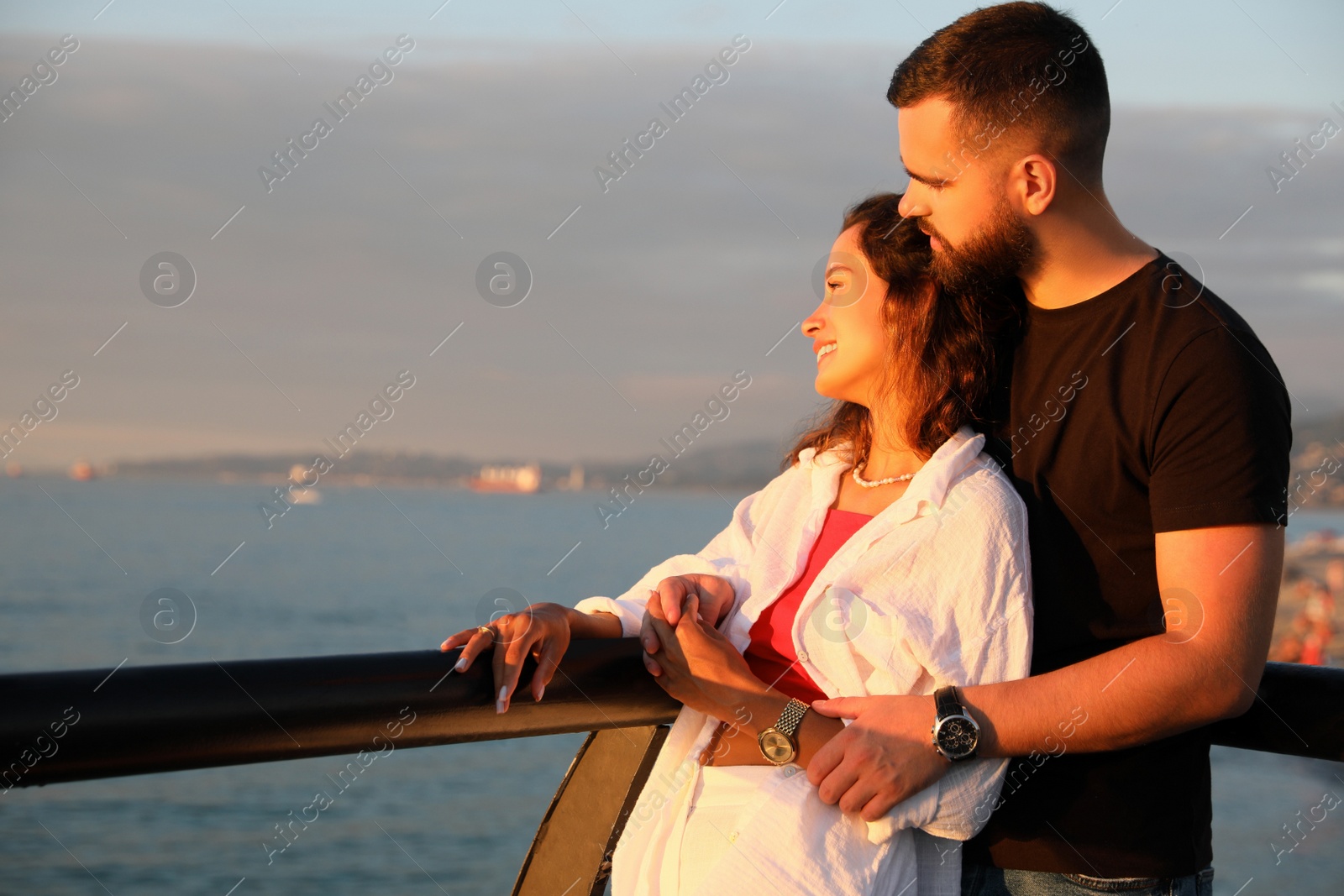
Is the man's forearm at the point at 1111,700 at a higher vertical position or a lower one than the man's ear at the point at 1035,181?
lower

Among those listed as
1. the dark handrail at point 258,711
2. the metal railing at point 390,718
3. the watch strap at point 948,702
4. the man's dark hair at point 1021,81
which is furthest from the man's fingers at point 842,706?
the man's dark hair at point 1021,81

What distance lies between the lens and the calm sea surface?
59.0ft

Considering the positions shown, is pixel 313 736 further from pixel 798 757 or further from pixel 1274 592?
pixel 1274 592

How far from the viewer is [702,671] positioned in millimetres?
1713

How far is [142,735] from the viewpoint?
1.10 metres

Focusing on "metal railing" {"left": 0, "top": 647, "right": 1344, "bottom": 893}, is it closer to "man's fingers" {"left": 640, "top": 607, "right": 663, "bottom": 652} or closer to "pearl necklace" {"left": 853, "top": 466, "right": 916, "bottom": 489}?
"man's fingers" {"left": 640, "top": 607, "right": 663, "bottom": 652}

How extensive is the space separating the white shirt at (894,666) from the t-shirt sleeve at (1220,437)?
0.25 metres

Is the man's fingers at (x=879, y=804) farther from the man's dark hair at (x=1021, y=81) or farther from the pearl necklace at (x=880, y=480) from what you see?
the man's dark hair at (x=1021, y=81)

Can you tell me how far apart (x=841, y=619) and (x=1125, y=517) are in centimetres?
47

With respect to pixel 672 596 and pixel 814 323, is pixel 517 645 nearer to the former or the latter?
pixel 672 596

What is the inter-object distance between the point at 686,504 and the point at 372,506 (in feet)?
166

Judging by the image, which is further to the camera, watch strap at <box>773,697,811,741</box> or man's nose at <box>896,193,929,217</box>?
man's nose at <box>896,193,929,217</box>

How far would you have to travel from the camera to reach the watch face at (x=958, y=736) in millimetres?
1587

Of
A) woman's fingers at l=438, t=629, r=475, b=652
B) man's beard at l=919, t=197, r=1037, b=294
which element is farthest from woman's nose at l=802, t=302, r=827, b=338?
woman's fingers at l=438, t=629, r=475, b=652
